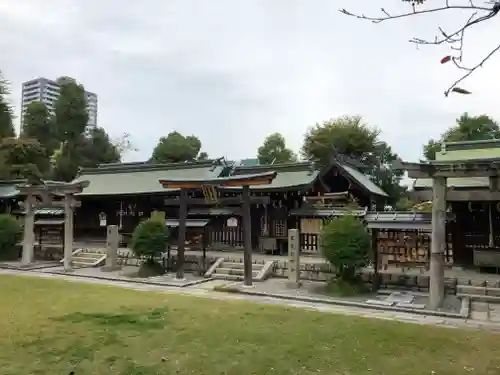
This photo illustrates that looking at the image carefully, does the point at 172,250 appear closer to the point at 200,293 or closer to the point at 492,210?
the point at 200,293

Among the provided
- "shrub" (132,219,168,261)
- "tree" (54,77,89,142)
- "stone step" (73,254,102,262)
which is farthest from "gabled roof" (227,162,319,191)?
"tree" (54,77,89,142)

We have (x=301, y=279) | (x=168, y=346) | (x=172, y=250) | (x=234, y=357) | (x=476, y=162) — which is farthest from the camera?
(x=172, y=250)

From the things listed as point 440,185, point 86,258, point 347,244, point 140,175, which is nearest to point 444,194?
point 440,185

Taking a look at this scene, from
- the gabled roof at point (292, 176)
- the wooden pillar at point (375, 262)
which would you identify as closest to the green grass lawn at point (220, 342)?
the wooden pillar at point (375, 262)

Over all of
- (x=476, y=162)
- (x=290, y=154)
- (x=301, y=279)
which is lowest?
(x=301, y=279)

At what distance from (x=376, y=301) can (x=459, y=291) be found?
293 cm

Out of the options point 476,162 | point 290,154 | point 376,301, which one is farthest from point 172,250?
point 290,154

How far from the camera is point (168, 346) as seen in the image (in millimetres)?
6781

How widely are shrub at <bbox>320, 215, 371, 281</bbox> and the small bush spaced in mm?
15654

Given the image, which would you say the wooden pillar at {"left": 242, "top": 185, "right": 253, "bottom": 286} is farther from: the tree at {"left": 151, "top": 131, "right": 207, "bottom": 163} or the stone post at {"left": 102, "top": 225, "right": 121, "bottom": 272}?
the tree at {"left": 151, "top": 131, "right": 207, "bottom": 163}

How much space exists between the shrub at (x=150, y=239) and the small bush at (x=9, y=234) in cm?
805

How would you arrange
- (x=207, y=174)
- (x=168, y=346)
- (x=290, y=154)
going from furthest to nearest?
1. (x=290, y=154)
2. (x=207, y=174)
3. (x=168, y=346)

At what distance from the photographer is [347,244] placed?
40.3 ft

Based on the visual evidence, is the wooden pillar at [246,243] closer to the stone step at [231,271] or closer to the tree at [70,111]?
the stone step at [231,271]
